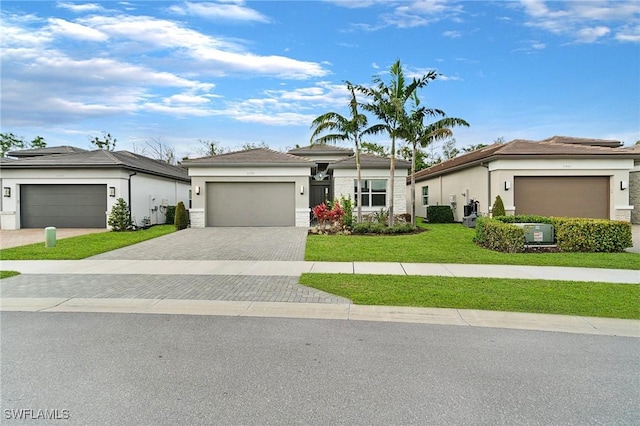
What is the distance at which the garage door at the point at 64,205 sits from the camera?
19.8 meters

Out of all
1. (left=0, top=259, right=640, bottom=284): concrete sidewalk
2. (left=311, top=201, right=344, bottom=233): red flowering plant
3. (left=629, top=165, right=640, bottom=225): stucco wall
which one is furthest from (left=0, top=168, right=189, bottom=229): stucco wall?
(left=629, top=165, right=640, bottom=225): stucco wall

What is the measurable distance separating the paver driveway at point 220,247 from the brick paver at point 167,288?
8.61 ft

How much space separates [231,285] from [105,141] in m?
45.1

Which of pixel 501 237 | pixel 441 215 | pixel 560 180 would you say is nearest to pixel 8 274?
pixel 501 237

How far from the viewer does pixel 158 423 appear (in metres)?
3.04

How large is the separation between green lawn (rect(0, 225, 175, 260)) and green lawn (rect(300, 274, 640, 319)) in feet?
25.6

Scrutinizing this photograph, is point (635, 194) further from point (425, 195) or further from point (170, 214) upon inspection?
point (170, 214)

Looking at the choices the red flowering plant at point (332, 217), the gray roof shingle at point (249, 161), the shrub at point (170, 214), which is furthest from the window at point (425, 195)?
the shrub at point (170, 214)

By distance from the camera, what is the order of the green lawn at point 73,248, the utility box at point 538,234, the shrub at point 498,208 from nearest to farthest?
the green lawn at point 73,248 < the utility box at point 538,234 < the shrub at point 498,208

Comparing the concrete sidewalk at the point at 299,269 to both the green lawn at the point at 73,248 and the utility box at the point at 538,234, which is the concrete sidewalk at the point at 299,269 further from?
the utility box at the point at 538,234

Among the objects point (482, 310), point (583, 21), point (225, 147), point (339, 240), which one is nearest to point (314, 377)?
point (482, 310)

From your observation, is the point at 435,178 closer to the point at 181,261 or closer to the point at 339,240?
the point at 339,240

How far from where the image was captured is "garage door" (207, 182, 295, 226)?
2025 cm

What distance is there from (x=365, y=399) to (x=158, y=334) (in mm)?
3093
